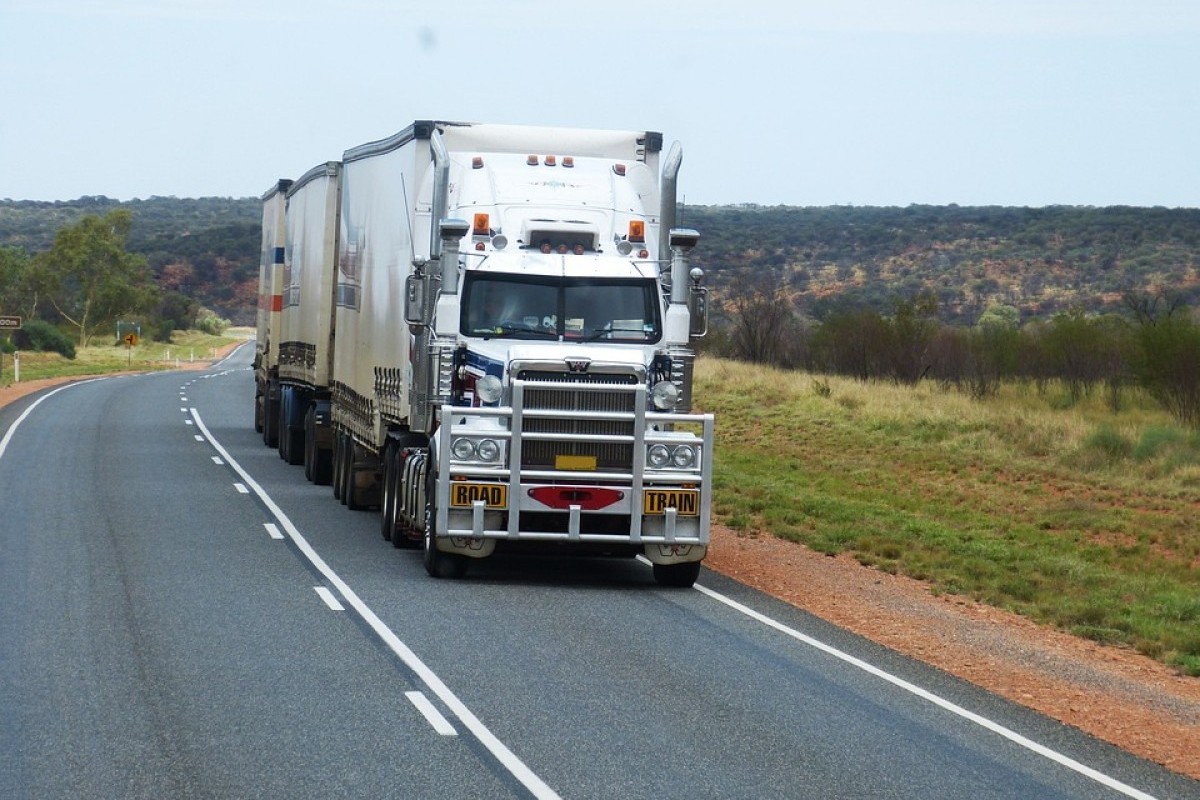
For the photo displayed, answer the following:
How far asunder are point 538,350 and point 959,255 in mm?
A: 96606

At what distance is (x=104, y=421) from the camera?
37844mm

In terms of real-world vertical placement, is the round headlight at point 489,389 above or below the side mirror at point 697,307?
below

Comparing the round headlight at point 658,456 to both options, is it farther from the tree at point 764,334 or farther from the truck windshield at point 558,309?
the tree at point 764,334

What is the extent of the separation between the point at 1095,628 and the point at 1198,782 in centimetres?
626

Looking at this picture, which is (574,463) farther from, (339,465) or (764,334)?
(764,334)

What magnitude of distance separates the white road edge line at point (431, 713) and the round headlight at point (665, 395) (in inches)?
236

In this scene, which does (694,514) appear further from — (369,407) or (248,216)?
(248,216)

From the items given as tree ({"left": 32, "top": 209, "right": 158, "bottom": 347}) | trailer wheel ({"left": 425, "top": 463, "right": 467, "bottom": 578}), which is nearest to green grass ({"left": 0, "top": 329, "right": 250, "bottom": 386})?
tree ({"left": 32, "top": 209, "right": 158, "bottom": 347})

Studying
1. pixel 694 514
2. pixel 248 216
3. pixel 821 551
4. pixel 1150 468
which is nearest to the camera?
pixel 694 514

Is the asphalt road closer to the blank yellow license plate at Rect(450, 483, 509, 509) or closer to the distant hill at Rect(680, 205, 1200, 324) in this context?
the blank yellow license plate at Rect(450, 483, 509, 509)

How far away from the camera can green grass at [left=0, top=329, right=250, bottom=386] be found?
237 feet

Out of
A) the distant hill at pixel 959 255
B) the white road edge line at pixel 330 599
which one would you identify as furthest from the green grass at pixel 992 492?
the distant hill at pixel 959 255

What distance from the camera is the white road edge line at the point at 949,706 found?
8.91 metres

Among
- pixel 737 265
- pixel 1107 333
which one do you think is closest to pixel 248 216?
pixel 737 265
